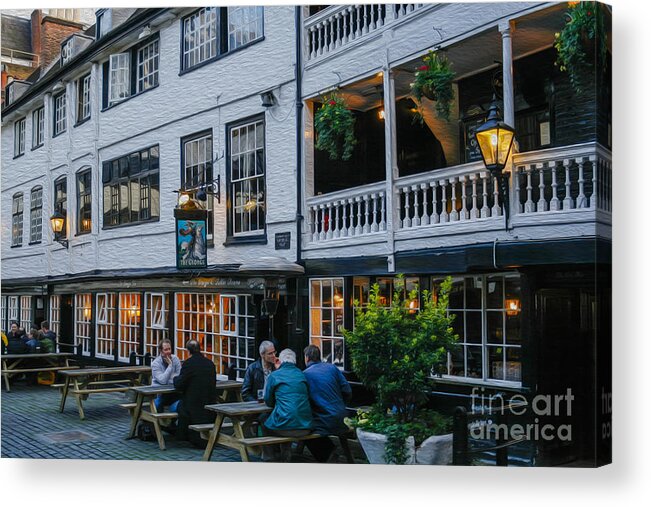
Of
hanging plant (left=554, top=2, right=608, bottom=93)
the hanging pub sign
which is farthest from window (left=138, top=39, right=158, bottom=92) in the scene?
hanging plant (left=554, top=2, right=608, bottom=93)

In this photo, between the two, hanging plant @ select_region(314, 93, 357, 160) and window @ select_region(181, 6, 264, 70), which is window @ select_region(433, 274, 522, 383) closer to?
hanging plant @ select_region(314, 93, 357, 160)

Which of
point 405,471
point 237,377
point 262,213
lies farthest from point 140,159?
point 405,471

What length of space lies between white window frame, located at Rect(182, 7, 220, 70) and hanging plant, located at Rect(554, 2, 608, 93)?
420 cm

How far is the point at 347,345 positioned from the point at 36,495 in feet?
12.0

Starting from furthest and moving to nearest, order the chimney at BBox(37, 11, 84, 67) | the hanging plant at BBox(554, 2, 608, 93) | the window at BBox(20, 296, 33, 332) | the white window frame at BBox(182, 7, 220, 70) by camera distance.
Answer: the window at BBox(20, 296, 33, 332), the white window frame at BBox(182, 7, 220, 70), the chimney at BBox(37, 11, 84, 67), the hanging plant at BBox(554, 2, 608, 93)

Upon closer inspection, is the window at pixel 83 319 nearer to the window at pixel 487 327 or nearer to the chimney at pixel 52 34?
the chimney at pixel 52 34

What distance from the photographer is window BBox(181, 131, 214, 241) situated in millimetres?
10016

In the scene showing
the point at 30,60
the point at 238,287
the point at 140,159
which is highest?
the point at 30,60

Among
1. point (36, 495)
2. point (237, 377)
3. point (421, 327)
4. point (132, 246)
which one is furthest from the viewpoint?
point (132, 246)

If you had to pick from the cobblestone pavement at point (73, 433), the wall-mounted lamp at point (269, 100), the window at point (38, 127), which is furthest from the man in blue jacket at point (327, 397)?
the window at point (38, 127)

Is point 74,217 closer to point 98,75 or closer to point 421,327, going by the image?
point 98,75

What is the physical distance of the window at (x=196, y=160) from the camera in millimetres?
10016

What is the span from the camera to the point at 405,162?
28.8ft

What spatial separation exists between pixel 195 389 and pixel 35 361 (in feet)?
8.48
